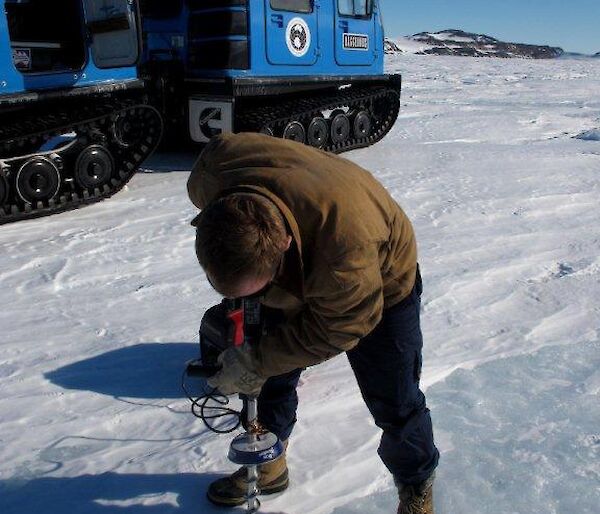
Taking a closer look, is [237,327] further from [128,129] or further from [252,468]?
[128,129]

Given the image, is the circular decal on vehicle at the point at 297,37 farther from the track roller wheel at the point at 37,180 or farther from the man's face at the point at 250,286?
the man's face at the point at 250,286

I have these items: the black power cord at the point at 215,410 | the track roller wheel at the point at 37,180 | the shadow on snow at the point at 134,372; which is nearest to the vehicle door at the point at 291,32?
the track roller wheel at the point at 37,180

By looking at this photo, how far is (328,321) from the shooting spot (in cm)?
187

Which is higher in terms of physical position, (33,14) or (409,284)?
(33,14)

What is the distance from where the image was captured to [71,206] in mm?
6355

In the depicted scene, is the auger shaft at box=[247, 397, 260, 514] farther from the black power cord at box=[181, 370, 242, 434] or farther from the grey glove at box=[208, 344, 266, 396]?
the black power cord at box=[181, 370, 242, 434]

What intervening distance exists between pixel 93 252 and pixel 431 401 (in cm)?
295

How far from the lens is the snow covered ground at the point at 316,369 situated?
266 cm

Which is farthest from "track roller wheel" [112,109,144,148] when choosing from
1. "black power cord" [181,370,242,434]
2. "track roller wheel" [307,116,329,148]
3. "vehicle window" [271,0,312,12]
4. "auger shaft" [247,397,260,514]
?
"auger shaft" [247,397,260,514]

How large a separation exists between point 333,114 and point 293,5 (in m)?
1.56

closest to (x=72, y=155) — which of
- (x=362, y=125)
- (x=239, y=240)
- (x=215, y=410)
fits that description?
(x=215, y=410)

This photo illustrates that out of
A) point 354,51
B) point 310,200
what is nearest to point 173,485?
point 310,200

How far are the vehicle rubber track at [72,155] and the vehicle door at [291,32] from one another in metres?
Answer: 1.81

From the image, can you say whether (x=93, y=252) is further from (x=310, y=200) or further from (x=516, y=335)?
(x=310, y=200)
